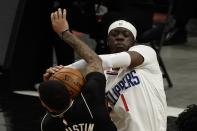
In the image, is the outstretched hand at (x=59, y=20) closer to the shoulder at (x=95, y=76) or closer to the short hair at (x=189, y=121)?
the shoulder at (x=95, y=76)

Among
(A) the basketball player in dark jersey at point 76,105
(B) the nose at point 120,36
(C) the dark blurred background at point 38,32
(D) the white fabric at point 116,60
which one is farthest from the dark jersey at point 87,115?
(C) the dark blurred background at point 38,32

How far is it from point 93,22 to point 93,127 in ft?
16.5

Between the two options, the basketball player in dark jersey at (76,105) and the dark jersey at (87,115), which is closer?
the basketball player in dark jersey at (76,105)

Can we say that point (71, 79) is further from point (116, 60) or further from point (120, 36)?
point (120, 36)

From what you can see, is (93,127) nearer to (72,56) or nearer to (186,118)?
(186,118)

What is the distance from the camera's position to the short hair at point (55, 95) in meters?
4.07

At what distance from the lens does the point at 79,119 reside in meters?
4.22

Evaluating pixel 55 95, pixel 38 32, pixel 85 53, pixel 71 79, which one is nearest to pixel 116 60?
pixel 85 53

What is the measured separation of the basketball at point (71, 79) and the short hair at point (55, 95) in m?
0.10

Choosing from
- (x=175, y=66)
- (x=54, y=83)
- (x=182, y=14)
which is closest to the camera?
(x=54, y=83)

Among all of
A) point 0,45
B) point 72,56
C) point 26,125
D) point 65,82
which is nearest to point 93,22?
point 72,56

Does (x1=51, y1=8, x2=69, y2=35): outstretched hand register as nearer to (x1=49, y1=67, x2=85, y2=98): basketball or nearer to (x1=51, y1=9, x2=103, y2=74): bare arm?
(x1=51, y1=9, x2=103, y2=74): bare arm

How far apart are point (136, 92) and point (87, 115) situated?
0.64 metres

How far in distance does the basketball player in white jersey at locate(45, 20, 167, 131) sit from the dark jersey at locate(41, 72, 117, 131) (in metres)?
0.40
